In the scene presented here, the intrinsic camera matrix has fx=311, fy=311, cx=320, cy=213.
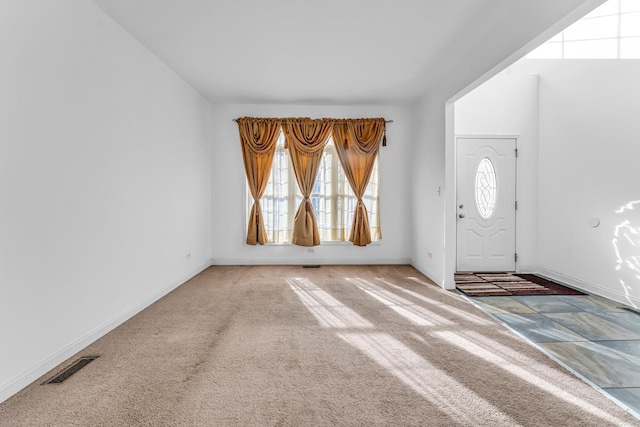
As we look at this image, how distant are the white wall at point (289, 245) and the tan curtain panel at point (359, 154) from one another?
0.64 feet

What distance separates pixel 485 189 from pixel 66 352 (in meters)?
5.47

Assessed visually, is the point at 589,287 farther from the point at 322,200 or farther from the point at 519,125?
the point at 322,200

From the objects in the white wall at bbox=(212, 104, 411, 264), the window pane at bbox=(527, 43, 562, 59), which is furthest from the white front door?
the window pane at bbox=(527, 43, 562, 59)

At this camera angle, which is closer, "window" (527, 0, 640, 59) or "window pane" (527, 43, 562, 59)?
"window" (527, 0, 640, 59)

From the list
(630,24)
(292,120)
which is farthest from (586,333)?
(292,120)

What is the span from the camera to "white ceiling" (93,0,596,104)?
2.63 metres

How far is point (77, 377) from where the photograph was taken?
2.09 metres

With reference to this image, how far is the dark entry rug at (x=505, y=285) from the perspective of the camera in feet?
13.0

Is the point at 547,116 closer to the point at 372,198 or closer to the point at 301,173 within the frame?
the point at 372,198

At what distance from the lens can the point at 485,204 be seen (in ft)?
16.4

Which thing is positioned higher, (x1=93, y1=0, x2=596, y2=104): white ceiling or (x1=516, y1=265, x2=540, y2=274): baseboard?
(x1=93, y1=0, x2=596, y2=104): white ceiling

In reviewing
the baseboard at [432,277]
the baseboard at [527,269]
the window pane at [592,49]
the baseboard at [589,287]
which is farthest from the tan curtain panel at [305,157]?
the window pane at [592,49]

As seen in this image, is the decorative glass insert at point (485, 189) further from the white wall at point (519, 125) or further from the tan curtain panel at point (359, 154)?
the tan curtain panel at point (359, 154)

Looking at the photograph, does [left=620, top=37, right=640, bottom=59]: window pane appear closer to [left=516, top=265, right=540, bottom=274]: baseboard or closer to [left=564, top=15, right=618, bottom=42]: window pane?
[left=564, top=15, right=618, bottom=42]: window pane
